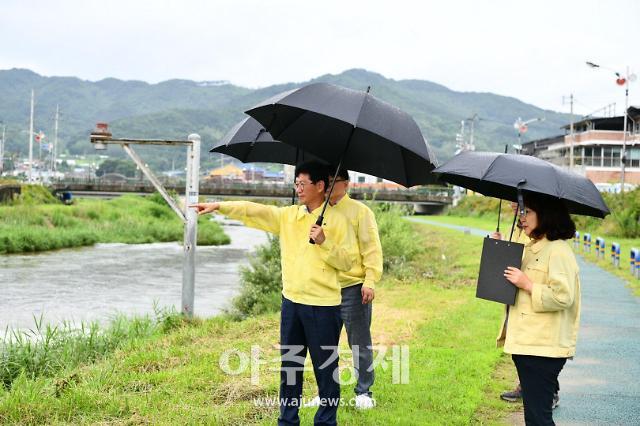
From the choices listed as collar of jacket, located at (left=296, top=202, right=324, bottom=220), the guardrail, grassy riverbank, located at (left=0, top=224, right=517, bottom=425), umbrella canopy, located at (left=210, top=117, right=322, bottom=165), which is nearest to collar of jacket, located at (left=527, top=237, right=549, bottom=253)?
collar of jacket, located at (left=296, top=202, right=324, bottom=220)

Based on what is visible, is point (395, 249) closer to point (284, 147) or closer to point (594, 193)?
point (284, 147)

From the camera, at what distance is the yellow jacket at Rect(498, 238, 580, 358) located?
12.1 ft

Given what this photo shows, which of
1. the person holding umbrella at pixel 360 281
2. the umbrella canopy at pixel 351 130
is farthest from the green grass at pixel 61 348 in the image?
the umbrella canopy at pixel 351 130

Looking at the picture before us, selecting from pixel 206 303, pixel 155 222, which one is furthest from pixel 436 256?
pixel 155 222

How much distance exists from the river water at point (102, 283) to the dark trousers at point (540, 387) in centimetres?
1005

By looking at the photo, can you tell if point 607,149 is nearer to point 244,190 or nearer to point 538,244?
point 244,190

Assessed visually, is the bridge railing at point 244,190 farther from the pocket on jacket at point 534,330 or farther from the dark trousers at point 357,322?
the pocket on jacket at point 534,330

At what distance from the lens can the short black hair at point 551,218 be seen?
3.83 metres

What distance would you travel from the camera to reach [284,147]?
230 inches

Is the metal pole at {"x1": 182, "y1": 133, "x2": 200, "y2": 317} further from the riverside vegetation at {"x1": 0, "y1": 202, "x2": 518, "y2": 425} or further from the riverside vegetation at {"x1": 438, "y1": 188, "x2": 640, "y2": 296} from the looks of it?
the riverside vegetation at {"x1": 438, "y1": 188, "x2": 640, "y2": 296}

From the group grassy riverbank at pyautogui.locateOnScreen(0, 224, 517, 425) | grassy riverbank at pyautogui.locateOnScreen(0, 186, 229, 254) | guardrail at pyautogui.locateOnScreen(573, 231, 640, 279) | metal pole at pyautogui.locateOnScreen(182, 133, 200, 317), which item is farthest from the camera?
grassy riverbank at pyautogui.locateOnScreen(0, 186, 229, 254)

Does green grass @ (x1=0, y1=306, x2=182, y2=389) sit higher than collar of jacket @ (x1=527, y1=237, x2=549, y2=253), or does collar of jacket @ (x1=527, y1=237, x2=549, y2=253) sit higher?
collar of jacket @ (x1=527, y1=237, x2=549, y2=253)

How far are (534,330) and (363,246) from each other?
4.67ft

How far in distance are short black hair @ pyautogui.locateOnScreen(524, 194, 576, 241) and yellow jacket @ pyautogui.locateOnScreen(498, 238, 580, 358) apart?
5cm
